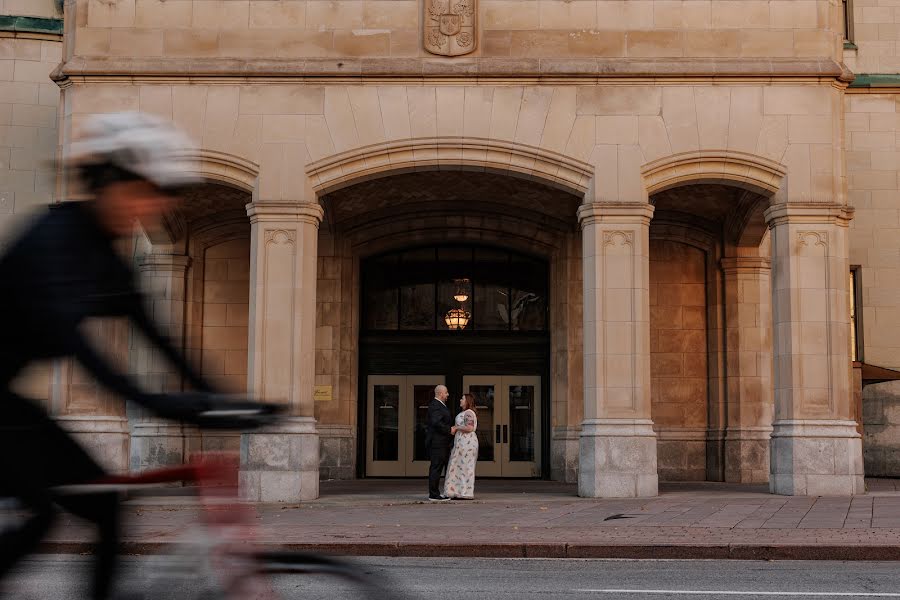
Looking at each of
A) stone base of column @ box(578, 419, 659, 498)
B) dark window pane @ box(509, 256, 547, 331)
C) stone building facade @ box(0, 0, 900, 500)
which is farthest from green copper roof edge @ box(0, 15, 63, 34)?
stone base of column @ box(578, 419, 659, 498)

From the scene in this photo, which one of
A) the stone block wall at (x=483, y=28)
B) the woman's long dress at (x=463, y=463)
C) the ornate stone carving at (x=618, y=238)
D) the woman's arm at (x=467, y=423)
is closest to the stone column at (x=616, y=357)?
the ornate stone carving at (x=618, y=238)

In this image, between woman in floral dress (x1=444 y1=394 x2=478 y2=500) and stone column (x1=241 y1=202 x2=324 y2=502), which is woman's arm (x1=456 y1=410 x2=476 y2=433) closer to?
woman in floral dress (x1=444 y1=394 x2=478 y2=500)

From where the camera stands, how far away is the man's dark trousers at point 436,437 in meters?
19.0

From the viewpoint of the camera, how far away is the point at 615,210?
20.5 meters

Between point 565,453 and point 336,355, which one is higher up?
point 336,355

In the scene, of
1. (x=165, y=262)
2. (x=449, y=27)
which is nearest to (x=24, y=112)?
(x=165, y=262)

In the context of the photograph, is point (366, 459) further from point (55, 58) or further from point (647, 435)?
Result: point (55, 58)

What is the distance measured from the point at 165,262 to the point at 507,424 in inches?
319

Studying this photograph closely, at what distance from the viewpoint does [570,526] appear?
14.3 m

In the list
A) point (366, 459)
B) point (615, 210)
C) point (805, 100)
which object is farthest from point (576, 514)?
point (366, 459)

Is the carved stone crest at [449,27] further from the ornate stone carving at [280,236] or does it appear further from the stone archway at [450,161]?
the ornate stone carving at [280,236]

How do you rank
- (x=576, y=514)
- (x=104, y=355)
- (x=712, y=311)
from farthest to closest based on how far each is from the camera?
1. (x=712, y=311)
2. (x=576, y=514)
3. (x=104, y=355)

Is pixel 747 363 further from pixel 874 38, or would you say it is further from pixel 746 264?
pixel 874 38

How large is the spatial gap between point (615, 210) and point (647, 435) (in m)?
3.84
